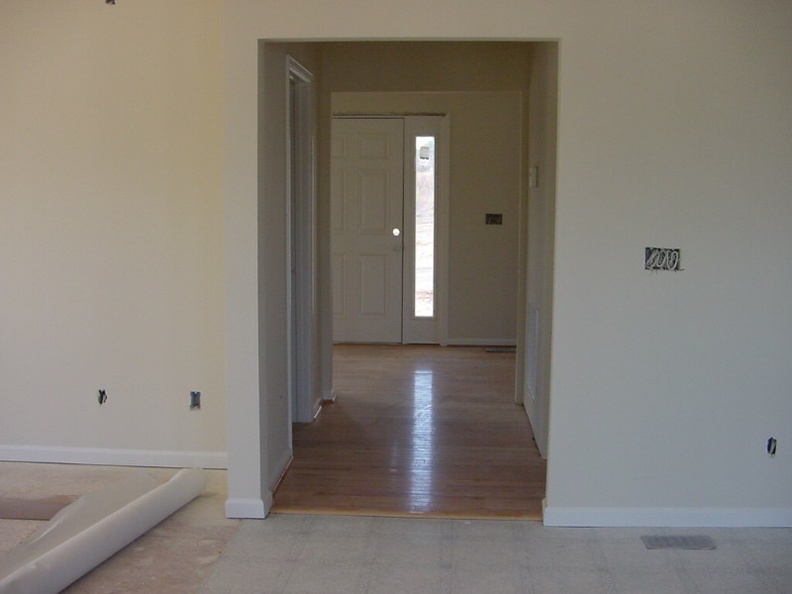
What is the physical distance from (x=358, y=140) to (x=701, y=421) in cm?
466

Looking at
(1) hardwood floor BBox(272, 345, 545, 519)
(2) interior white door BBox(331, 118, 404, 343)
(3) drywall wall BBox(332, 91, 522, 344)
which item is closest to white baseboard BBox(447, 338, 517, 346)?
(3) drywall wall BBox(332, 91, 522, 344)

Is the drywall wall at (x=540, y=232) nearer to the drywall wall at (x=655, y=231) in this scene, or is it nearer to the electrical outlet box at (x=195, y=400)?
the drywall wall at (x=655, y=231)

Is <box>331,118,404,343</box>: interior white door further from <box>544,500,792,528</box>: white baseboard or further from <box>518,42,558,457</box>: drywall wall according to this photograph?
<box>544,500,792,528</box>: white baseboard

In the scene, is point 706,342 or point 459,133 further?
point 459,133

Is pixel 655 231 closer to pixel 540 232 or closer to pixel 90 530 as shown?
pixel 540 232

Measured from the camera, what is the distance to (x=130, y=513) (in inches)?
128

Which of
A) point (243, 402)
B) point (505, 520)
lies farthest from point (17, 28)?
point (505, 520)

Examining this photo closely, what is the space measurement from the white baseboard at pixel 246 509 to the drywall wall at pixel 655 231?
262 millimetres

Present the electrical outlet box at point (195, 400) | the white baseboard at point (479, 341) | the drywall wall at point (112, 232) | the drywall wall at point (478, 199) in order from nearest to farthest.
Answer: the drywall wall at point (112, 232), the electrical outlet box at point (195, 400), the drywall wall at point (478, 199), the white baseboard at point (479, 341)

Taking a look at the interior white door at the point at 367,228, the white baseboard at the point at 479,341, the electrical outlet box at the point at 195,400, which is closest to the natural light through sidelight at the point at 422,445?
the electrical outlet box at the point at 195,400

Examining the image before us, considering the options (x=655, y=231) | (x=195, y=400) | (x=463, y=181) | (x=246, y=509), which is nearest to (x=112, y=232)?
(x=195, y=400)

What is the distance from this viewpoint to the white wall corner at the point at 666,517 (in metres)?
3.42

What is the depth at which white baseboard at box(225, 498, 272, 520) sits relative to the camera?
3496mm

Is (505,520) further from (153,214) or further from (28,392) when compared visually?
(28,392)
